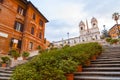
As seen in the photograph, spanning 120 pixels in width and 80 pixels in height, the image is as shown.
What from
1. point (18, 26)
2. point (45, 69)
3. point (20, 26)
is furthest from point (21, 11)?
point (45, 69)

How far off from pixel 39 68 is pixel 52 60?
752 mm

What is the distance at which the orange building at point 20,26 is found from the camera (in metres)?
19.0

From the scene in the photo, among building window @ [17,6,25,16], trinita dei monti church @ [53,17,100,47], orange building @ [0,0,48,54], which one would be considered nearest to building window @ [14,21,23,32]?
orange building @ [0,0,48,54]

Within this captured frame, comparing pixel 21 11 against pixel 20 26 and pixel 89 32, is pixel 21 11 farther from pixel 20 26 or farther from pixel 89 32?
pixel 89 32

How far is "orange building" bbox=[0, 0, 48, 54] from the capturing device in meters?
19.0

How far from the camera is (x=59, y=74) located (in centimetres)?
493

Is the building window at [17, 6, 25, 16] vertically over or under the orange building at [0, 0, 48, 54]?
over

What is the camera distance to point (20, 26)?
22422 millimetres

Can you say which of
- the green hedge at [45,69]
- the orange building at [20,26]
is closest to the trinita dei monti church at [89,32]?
the orange building at [20,26]

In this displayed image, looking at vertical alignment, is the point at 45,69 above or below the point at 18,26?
below

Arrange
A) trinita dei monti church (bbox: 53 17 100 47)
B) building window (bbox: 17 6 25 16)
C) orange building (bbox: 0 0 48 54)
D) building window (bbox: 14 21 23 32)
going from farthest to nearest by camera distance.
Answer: trinita dei monti church (bbox: 53 17 100 47), building window (bbox: 17 6 25 16), building window (bbox: 14 21 23 32), orange building (bbox: 0 0 48 54)

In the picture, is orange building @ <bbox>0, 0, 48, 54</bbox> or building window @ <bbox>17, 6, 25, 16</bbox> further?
building window @ <bbox>17, 6, 25, 16</bbox>

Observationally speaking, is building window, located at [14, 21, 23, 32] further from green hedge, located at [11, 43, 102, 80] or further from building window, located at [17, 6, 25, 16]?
green hedge, located at [11, 43, 102, 80]

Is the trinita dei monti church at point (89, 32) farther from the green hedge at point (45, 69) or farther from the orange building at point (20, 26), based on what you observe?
the green hedge at point (45, 69)
